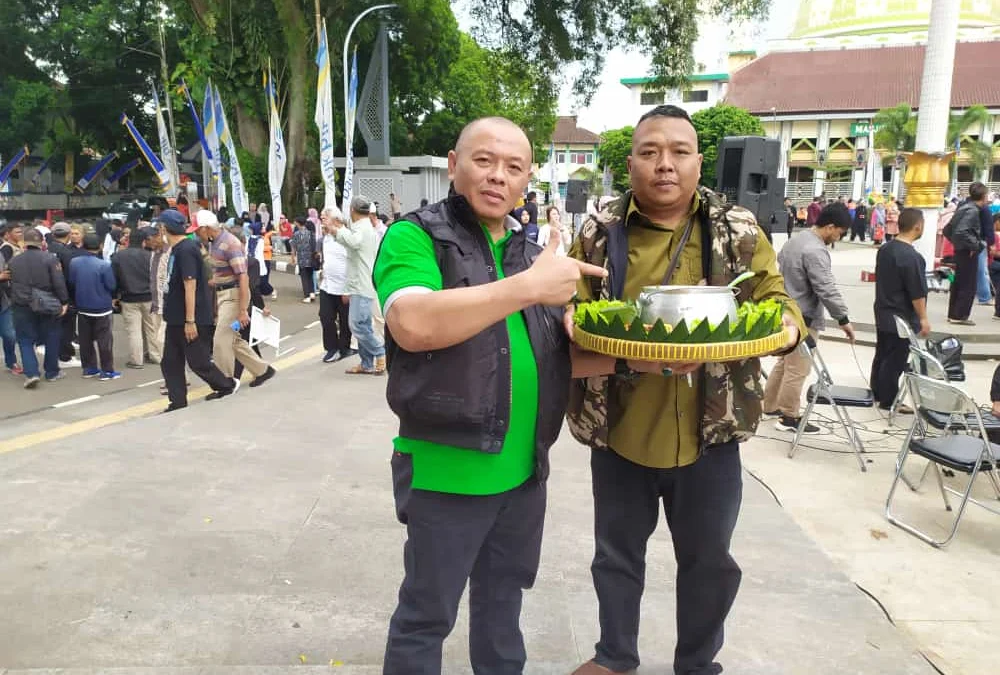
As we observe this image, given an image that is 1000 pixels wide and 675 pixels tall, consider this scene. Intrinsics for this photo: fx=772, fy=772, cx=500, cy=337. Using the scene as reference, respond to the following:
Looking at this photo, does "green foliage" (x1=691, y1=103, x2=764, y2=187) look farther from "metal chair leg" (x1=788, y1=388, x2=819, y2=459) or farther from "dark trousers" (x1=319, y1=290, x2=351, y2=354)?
"metal chair leg" (x1=788, y1=388, x2=819, y2=459)

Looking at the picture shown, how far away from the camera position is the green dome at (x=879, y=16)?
72.6 m

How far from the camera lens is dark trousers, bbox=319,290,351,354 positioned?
8.92 metres

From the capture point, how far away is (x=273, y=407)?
21.6 ft

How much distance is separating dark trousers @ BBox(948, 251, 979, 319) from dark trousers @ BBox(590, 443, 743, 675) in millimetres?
9818

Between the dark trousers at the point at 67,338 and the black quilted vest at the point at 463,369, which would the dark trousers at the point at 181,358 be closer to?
the dark trousers at the point at 67,338

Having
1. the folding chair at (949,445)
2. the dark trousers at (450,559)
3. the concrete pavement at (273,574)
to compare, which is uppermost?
the dark trousers at (450,559)

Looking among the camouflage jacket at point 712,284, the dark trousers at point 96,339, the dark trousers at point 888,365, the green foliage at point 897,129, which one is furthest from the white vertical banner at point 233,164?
the green foliage at point 897,129

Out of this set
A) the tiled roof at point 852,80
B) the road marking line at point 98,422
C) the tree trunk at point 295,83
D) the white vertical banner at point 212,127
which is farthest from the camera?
the tiled roof at point 852,80

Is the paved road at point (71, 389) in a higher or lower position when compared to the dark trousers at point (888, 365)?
lower

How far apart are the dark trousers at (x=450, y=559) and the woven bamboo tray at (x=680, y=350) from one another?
48cm

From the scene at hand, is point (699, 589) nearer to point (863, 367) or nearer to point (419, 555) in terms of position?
point (419, 555)

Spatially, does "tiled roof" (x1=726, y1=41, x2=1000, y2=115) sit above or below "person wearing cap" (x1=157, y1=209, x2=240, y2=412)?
above

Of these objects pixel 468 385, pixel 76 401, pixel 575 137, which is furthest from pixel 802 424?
pixel 575 137

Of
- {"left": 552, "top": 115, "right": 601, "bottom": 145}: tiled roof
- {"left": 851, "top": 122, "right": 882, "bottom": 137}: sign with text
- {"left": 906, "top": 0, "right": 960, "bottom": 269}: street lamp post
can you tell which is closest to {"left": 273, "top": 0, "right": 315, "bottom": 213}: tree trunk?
{"left": 906, "top": 0, "right": 960, "bottom": 269}: street lamp post
